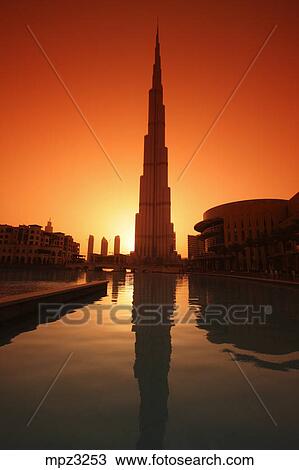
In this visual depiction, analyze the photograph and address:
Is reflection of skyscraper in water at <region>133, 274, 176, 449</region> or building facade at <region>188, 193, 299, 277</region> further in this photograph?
building facade at <region>188, 193, 299, 277</region>

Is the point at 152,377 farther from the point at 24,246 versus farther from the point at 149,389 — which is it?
the point at 24,246

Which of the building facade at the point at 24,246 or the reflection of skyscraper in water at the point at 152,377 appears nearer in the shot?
the reflection of skyscraper in water at the point at 152,377

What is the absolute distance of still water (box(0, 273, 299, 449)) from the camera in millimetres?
3984

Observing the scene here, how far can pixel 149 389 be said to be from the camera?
5613 mm

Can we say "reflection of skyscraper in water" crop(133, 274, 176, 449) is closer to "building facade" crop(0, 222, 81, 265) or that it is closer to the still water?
the still water

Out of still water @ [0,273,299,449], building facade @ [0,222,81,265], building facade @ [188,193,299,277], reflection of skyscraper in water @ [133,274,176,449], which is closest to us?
still water @ [0,273,299,449]

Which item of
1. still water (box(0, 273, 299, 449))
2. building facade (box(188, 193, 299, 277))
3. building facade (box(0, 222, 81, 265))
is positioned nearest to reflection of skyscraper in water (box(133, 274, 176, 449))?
still water (box(0, 273, 299, 449))

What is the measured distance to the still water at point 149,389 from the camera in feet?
13.1

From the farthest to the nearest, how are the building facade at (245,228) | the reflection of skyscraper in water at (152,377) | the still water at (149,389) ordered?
the building facade at (245,228), the reflection of skyscraper in water at (152,377), the still water at (149,389)

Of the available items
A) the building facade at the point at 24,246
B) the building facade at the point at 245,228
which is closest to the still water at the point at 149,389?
the building facade at the point at 245,228

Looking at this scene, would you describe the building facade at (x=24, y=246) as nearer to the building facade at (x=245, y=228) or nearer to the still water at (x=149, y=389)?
the building facade at (x=245, y=228)
